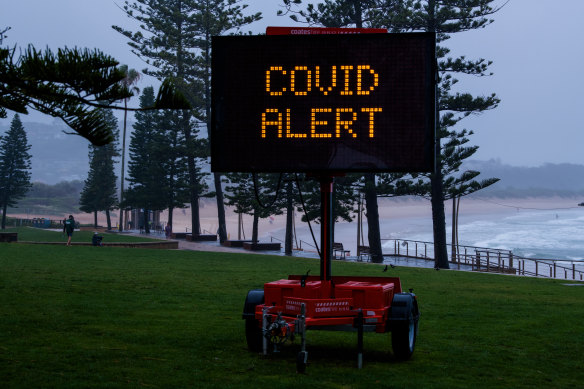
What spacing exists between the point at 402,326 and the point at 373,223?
32817 millimetres

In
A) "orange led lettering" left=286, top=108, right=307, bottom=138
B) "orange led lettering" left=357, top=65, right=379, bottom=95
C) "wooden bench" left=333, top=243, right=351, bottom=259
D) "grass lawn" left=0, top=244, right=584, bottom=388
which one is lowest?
"grass lawn" left=0, top=244, right=584, bottom=388

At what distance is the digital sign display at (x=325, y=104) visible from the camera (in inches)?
329

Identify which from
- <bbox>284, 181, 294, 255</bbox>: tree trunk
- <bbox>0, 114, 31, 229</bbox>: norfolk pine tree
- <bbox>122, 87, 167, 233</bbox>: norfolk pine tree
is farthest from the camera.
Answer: <bbox>0, 114, 31, 229</bbox>: norfolk pine tree

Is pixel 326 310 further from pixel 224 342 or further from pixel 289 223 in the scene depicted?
pixel 289 223

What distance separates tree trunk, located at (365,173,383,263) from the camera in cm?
4031

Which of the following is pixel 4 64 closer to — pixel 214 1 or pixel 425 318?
pixel 425 318

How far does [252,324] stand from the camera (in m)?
8.79

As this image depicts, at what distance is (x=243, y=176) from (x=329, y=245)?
42111 mm

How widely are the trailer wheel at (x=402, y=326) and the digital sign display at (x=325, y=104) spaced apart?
4.67 ft

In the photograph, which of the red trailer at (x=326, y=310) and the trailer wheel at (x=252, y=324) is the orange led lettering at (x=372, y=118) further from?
the trailer wheel at (x=252, y=324)

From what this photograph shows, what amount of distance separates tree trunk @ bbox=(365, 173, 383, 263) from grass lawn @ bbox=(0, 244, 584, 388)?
2190cm

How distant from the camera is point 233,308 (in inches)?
518

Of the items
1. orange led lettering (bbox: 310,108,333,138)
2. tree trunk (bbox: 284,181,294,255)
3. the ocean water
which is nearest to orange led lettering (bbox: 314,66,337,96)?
orange led lettering (bbox: 310,108,333,138)

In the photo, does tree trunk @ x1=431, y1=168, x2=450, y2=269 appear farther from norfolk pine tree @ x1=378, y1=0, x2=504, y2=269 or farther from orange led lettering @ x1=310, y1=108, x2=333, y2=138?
orange led lettering @ x1=310, y1=108, x2=333, y2=138
